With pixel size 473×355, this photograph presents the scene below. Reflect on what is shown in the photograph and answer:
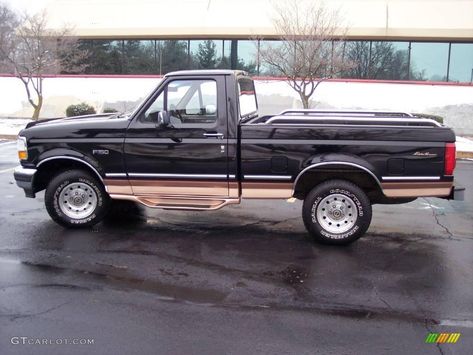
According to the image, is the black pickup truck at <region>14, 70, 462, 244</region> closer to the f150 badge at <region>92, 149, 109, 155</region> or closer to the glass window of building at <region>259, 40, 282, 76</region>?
the f150 badge at <region>92, 149, 109, 155</region>

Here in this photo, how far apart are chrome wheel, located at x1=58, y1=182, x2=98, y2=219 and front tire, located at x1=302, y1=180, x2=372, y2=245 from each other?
273 cm

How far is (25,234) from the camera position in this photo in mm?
6516

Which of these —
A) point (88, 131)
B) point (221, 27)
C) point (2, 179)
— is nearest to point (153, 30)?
point (221, 27)

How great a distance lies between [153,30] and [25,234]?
64.7ft

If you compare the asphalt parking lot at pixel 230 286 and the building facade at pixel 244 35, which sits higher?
the building facade at pixel 244 35

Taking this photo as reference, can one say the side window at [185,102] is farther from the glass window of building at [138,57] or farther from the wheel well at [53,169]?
the glass window of building at [138,57]

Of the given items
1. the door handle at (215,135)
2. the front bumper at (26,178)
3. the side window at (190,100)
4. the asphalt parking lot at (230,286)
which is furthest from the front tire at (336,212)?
the front bumper at (26,178)

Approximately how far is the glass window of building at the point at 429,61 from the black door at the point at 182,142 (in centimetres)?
1961

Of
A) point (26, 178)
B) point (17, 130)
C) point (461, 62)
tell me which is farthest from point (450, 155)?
point (461, 62)

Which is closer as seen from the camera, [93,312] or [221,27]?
[93,312]

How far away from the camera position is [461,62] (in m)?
23.5

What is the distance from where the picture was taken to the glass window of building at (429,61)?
23.5m

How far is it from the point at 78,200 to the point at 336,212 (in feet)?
10.7

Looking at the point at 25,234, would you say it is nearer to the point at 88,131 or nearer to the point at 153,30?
the point at 88,131
